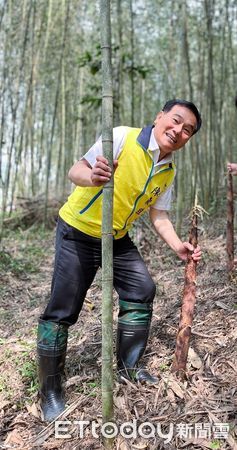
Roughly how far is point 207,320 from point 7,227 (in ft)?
16.0

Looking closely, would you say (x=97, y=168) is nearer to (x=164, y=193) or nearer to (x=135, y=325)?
(x=164, y=193)

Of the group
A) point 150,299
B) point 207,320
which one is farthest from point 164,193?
point 207,320

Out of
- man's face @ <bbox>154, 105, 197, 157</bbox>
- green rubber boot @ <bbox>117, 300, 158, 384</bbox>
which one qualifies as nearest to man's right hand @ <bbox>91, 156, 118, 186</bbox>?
man's face @ <bbox>154, 105, 197, 157</bbox>

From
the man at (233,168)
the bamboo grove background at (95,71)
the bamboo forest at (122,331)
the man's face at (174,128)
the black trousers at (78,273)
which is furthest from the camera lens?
the bamboo grove background at (95,71)

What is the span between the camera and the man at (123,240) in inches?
90.4

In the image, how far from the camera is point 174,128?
230 cm

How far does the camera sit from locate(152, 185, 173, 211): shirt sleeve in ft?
8.45

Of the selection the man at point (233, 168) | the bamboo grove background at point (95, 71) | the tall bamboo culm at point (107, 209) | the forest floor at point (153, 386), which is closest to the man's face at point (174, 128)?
the tall bamboo culm at point (107, 209)

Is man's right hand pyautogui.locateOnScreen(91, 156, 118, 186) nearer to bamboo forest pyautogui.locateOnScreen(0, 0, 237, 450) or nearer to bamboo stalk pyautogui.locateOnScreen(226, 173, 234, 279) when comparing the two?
bamboo forest pyautogui.locateOnScreen(0, 0, 237, 450)

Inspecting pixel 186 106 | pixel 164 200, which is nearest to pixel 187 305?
pixel 164 200

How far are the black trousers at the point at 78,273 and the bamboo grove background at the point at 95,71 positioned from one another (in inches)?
96.9

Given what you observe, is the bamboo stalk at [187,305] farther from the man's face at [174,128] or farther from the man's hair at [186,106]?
the man's hair at [186,106]

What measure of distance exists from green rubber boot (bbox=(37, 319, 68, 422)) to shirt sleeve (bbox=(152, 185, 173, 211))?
0.80 metres

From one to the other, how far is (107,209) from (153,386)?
1.08 m
